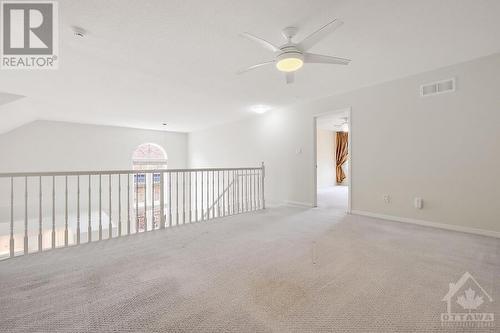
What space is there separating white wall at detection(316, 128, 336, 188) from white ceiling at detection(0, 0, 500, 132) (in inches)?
178

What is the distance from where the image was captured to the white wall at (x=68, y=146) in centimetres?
608

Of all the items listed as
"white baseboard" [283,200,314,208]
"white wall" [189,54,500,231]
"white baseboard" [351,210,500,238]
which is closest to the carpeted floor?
"white baseboard" [351,210,500,238]

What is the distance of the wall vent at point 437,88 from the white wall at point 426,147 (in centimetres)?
6

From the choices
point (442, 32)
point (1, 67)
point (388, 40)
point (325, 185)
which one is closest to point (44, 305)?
point (1, 67)

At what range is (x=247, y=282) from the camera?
5.94 ft

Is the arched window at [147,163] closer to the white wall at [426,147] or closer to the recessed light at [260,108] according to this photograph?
the recessed light at [260,108]

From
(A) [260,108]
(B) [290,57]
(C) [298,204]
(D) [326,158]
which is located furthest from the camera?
(D) [326,158]

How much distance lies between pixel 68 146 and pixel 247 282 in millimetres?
7653

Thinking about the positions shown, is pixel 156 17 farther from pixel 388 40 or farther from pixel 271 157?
pixel 271 157

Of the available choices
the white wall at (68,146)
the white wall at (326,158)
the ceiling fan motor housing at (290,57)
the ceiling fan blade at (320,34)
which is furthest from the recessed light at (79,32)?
the white wall at (326,158)

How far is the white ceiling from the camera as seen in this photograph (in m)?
2.04

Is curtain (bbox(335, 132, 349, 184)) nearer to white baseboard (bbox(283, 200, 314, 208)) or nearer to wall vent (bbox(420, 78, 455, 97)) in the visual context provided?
white baseboard (bbox(283, 200, 314, 208))

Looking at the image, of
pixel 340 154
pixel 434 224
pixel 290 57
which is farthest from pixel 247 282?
Answer: pixel 340 154

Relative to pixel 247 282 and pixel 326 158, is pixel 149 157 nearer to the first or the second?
pixel 326 158
